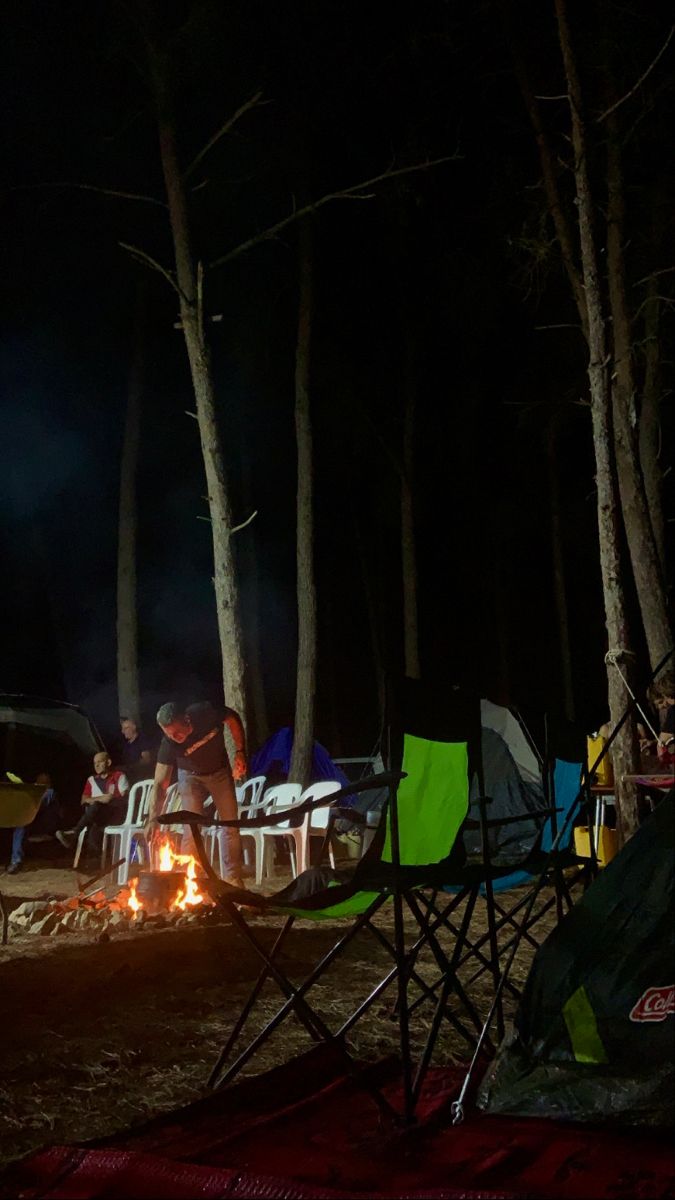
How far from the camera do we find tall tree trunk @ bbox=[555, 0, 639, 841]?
5922 mm

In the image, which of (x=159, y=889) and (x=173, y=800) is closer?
(x=159, y=889)

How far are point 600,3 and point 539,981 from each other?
24.3 ft

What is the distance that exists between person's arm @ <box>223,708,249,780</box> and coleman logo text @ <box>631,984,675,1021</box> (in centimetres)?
558

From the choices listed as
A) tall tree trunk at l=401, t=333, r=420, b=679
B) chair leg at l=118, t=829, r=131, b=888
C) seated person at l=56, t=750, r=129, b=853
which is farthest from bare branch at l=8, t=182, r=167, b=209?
chair leg at l=118, t=829, r=131, b=888

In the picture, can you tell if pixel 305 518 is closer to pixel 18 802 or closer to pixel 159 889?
pixel 159 889

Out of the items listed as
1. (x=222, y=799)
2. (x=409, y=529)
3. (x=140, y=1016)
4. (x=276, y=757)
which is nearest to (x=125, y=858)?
(x=222, y=799)

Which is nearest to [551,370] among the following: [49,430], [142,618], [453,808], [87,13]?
[87,13]

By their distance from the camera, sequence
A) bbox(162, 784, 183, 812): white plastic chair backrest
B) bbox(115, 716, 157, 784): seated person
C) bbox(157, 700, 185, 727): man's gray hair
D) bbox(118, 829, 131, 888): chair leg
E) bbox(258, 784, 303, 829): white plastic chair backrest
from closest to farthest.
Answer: bbox(157, 700, 185, 727): man's gray hair < bbox(162, 784, 183, 812): white plastic chair backrest < bbox(118, 829, 131, 888): chair leg < bbox(258, 784, 303, 829): white plastic chair backrest < bbox(115, 716, 157, 784): seated person

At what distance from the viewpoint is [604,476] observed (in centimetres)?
617

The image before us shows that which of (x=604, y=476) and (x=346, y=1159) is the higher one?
(x=604, y=476)

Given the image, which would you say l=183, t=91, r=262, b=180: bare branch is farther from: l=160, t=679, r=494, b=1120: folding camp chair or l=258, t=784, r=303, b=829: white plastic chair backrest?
l=160, t=679, r=494, b=1120: folding camp chair

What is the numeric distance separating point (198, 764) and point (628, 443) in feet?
14.3

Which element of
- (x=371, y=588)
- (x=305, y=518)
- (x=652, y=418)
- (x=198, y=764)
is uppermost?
(x=652, y=418)

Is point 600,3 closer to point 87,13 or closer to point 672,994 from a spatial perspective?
point 87,13
